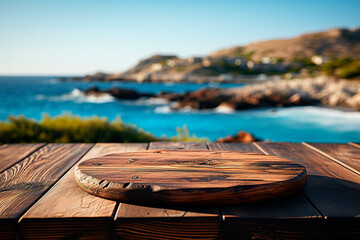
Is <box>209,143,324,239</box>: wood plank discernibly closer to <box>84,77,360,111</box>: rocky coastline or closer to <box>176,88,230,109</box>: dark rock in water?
<box>84,77,360,111</box>: rocky coastline

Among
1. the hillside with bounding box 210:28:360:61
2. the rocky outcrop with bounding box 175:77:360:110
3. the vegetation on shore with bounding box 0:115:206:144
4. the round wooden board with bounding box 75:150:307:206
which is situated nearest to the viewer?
the round wooden board with bounding box 75:150:307:206

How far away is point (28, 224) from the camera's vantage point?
3.68 ft

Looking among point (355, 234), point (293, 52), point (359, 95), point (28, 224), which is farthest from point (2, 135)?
point (293, 52)

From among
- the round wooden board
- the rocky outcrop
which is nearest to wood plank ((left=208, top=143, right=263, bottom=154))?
the round wooden board

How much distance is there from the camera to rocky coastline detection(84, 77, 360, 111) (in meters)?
18.0

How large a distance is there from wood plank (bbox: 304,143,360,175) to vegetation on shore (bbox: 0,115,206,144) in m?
4.10

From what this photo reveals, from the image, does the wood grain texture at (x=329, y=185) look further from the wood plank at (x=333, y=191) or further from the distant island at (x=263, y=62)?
the distant island at (x=263, y=62)

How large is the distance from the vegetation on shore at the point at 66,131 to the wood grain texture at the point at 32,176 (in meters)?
3.76

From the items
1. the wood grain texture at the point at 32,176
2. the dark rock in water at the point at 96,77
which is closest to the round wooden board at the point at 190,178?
the wood grain texture at the point at 32,176

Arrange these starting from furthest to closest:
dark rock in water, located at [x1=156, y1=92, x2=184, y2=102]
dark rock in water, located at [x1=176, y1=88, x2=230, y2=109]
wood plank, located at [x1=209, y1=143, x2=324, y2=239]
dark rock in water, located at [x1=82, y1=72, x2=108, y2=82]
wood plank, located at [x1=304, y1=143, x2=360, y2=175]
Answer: dark rock in water, located at [x1=82, y1=72, x2=108, y2=82] → dark rock in water, located at [x1=156, y1=92, x2=184, y2=102] → dark rock in water, located at [x1=176, y1=88, x2=230, y2=109] → wood plank, located at [x1=304, y1=143, x2=360, y2=175] → wood plank, located at [x1=209, y1=143, x2=324, y2=239]

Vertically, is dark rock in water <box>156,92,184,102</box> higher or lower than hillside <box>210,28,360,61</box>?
lower

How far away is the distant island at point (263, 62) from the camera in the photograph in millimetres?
70806

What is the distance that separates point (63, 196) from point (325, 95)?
67.3 ft

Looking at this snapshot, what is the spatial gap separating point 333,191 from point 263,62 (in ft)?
276
